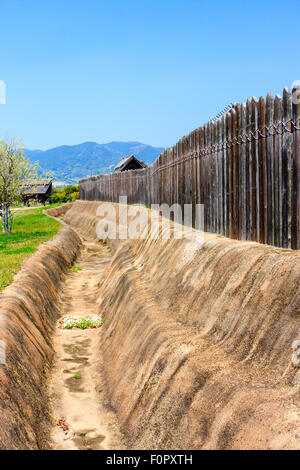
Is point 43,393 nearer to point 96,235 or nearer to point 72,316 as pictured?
point 72,316

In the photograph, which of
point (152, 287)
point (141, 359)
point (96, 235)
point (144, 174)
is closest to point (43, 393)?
point (141, 359)

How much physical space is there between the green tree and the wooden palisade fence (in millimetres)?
17366

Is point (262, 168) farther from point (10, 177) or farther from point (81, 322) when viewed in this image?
point (10, 177)

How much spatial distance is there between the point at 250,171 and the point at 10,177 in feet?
75.6

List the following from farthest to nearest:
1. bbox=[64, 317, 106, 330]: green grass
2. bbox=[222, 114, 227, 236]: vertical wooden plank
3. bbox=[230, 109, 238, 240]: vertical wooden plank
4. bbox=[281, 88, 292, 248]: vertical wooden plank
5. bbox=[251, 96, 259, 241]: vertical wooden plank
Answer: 1. bbox=[64, 317, 106, 330]: green grass
2. bbox=[222, 114, 227, 236]: vertical wooden plank
3. bbox=[230, 109, 238, 240]: vertical wooden plank
4. bbox=[251, 96, 259, 241]: vertical wooden plank
5. bbox=[281, 88, 292, 248]: vertical wooden plank

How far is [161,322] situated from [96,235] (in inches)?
911

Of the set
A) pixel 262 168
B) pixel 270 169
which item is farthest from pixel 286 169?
pixel 262 168

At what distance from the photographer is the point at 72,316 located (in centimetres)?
1274

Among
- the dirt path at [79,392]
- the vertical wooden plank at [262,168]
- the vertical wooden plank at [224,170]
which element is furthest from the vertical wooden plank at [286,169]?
the dirt path at [79,392]

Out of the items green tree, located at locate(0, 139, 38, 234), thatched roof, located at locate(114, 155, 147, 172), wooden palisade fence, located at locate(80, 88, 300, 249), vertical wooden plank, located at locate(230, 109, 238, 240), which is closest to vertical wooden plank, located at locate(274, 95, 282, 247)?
wooden palisade fence, located at locate(80, 88, 300, 249)

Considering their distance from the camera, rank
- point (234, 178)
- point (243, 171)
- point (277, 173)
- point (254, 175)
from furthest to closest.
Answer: point (234, 178) < point (243, 171) < point (254, 175) < point (277, 173)

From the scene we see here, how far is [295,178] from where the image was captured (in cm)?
603

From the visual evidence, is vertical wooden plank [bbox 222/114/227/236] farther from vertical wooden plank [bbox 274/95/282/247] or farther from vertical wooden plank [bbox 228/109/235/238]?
vertical wooden plank [bbox 274/95/282/247]

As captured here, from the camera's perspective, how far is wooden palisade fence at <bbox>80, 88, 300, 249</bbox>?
6102 millimetres
